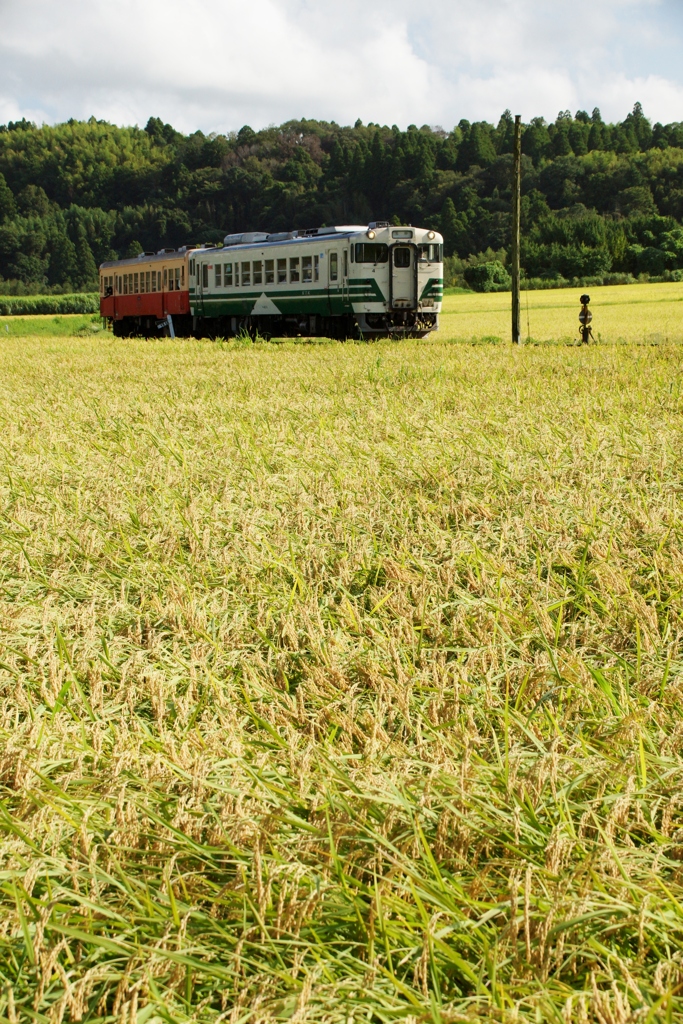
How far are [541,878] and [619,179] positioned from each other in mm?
88886

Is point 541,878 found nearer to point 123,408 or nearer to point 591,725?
point 591,725

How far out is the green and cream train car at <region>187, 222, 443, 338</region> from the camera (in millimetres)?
24719

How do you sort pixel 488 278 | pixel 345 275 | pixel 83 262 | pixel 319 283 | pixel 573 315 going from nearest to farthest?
1. pixel 345 275
2. pixel 319 283
3. pixel 573 315
4. pixel 488 278
5. pixel 83 262

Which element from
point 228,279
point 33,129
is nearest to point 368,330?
point 228,279

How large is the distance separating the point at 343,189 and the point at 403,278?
88372 millimetres

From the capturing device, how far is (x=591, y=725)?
99.0 inches

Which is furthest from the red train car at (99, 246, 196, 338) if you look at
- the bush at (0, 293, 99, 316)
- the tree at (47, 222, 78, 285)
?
the tree at (47, 222, 78, 285)

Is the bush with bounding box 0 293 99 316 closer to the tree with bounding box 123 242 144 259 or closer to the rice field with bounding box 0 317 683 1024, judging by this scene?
the tree with bounding box 123 242 144 259

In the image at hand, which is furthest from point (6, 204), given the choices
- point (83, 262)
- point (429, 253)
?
point (429, 253)

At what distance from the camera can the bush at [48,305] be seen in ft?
227

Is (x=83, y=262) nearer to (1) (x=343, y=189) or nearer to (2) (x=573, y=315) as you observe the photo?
(1) (x=343, y=189)

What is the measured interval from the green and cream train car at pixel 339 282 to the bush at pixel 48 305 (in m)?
42.7

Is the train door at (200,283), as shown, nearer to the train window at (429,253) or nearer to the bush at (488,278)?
the train window at (429,253)

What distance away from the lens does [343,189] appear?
109 metres
